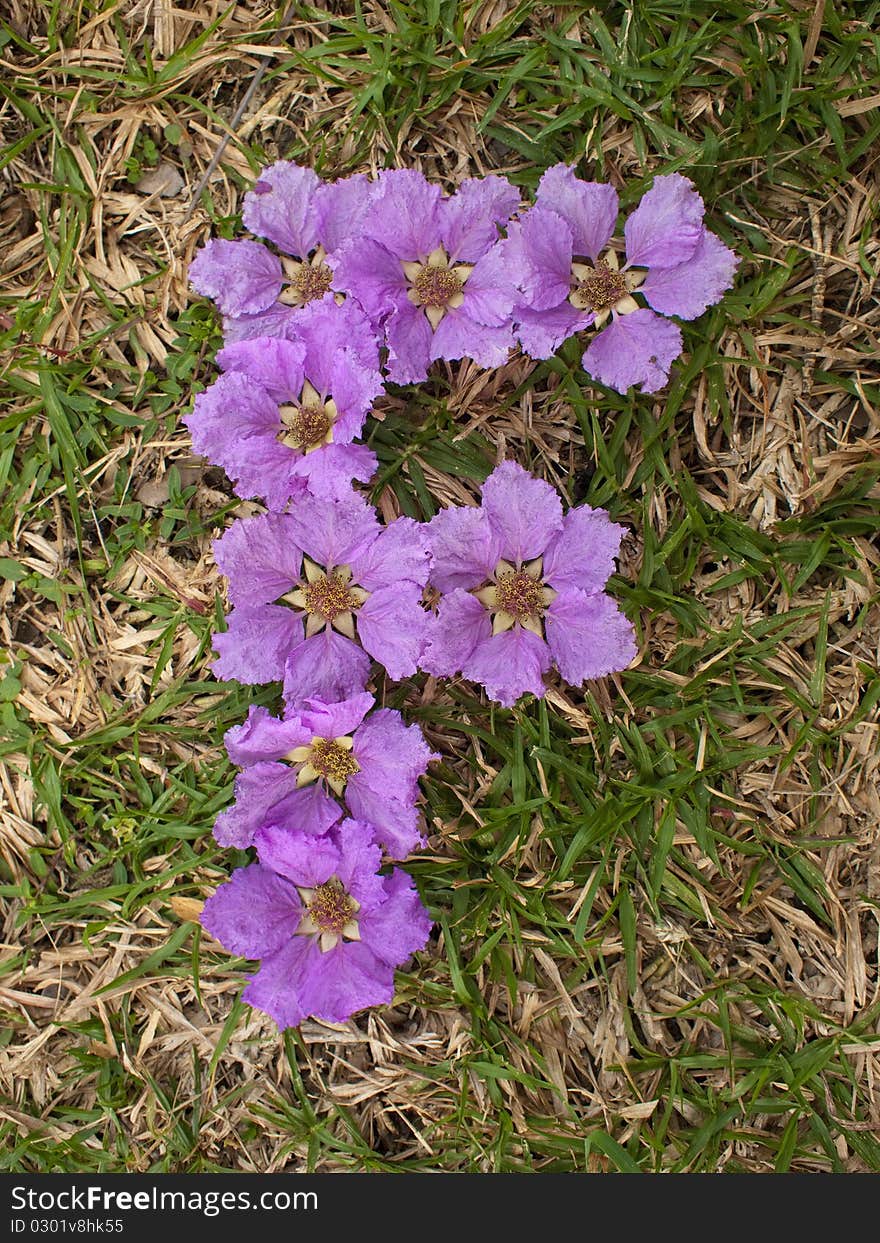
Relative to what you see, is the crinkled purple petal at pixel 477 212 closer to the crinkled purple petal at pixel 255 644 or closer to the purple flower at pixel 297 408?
the purple flower at pixel 297 408

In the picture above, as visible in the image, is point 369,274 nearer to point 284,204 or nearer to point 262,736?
point 284,204

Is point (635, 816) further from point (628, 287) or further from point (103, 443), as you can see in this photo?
point (103, 443)

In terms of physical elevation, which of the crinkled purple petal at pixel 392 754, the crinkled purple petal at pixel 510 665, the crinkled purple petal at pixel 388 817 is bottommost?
the crinkled purple petal at pixel 388 817

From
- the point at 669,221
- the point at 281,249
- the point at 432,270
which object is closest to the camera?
the point at 669,221

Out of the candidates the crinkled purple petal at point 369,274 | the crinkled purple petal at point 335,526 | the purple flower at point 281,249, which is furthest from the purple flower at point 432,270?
the crinkled purple petal at point 335,526

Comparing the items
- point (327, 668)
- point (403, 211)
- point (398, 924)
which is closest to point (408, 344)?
point (403, 211)

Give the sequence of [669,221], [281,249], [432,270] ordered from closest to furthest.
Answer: [669,221]
[432,270]
[281,249]

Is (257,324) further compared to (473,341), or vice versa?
(257,324)
